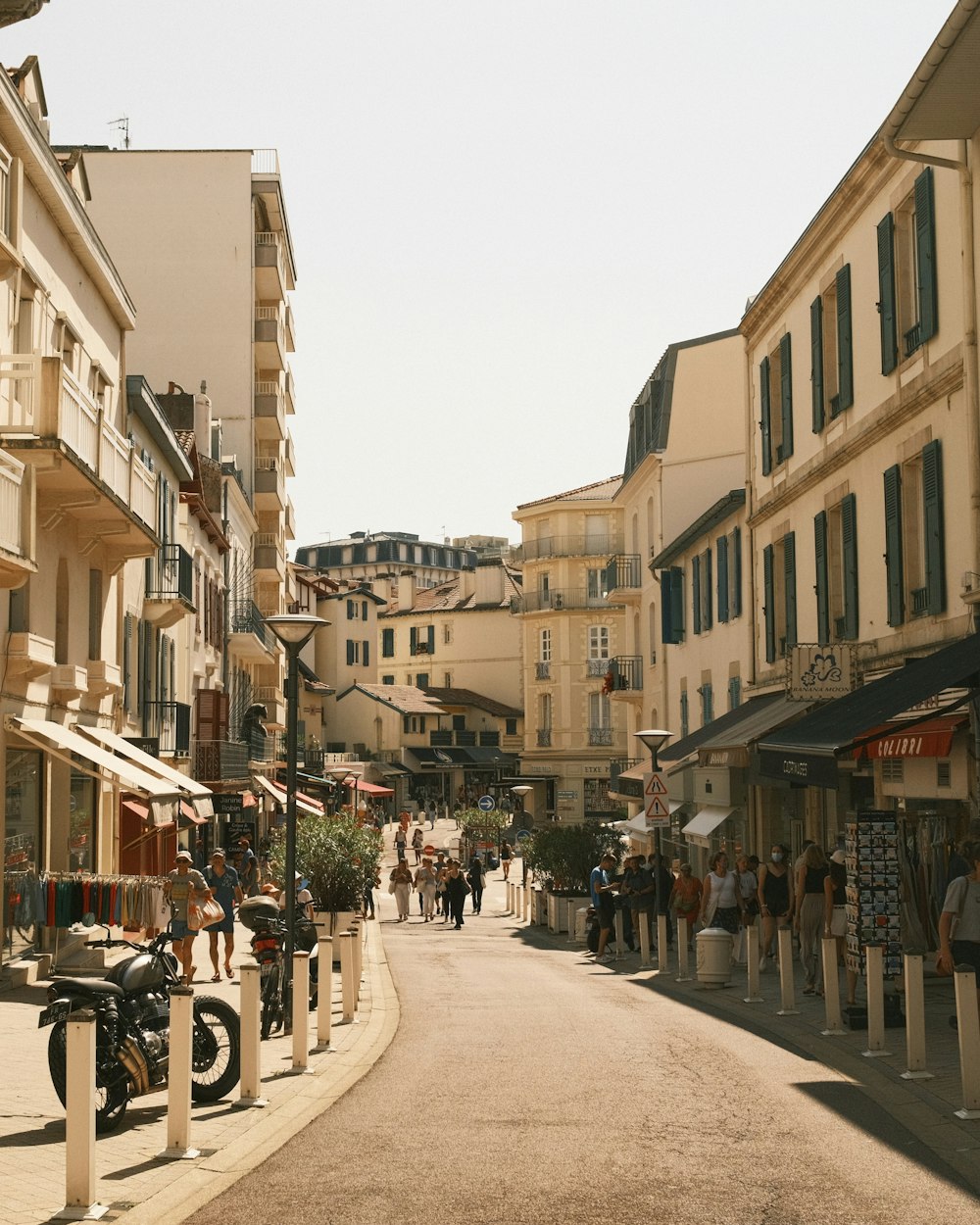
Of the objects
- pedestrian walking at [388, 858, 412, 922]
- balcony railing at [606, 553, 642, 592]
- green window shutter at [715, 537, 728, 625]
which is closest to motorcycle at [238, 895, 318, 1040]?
green window shutter at [715, 537, 728, 625]

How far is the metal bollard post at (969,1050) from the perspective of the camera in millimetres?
10000

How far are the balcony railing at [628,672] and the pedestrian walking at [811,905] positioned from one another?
31.3 meters

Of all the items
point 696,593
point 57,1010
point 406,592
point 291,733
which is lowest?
point 57,1010

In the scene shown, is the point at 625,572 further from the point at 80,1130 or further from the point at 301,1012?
the point at 80,1130

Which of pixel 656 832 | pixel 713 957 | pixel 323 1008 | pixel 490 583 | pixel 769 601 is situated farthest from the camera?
pixel 490 583

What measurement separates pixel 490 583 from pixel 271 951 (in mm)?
85215

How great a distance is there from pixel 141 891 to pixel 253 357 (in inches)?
1245

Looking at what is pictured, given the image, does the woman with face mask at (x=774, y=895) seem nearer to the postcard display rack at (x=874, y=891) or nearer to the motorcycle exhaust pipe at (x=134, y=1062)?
the postcard display rack at (x=874, y=891)

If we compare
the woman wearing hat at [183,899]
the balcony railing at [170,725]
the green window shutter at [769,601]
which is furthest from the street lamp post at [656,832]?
the balcony railing at [170,725]

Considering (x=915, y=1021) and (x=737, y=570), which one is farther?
(x=737, y=570)

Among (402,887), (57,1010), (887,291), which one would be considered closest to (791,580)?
(887,291)

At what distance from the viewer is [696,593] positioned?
37125 millimetres

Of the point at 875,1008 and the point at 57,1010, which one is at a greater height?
the point at 57,1010

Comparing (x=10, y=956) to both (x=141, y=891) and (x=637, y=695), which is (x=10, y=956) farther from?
(x=637, y=695)
